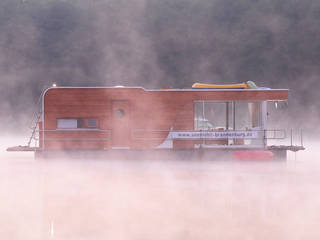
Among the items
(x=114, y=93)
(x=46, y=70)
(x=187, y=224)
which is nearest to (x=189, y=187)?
(x=187, y=224)

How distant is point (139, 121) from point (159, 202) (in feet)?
28.2

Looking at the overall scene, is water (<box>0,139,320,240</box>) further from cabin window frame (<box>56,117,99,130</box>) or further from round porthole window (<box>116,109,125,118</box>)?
round porthole window (<box>116,109,125,118</box>)

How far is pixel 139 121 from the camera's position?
18172mm

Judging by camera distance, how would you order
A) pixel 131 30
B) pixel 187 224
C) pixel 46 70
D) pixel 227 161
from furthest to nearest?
1. pixel 131 30
2. pixel 46 70
3. pixel 227 161
4. pixel 187 224

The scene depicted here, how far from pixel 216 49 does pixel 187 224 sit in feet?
265

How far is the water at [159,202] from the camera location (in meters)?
7.36

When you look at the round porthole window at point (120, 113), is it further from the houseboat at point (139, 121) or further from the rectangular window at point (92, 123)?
the rectangular window at point (92, 123)

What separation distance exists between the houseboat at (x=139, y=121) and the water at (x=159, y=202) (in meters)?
1.63

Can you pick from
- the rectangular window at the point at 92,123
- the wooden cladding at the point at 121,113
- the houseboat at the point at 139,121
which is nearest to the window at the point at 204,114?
the houseboat at the point at 139,121

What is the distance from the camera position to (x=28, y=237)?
7.01 m

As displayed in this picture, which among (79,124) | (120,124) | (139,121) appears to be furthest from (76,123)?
(139,121)

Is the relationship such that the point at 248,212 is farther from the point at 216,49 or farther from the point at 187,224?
the point at 216,49

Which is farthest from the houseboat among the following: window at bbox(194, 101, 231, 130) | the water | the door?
the water

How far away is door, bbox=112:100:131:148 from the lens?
18047 millimetres
